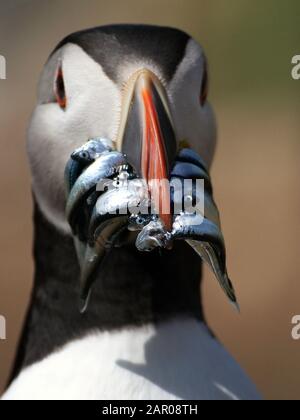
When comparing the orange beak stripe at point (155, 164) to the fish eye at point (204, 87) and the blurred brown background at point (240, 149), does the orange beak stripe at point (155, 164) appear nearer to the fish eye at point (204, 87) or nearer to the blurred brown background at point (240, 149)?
the fish eye at point (204, 87)

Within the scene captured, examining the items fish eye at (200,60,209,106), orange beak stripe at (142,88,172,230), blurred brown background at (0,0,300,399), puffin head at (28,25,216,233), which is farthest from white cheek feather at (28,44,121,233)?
blurred brown background at (0,0,300,399)

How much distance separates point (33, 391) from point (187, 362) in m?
0.30

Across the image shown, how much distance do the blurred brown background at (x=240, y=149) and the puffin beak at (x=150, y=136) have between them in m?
1.91

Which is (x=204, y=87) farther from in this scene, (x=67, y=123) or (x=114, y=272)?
(x=114, y=272)

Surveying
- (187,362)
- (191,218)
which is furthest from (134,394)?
(191,218)

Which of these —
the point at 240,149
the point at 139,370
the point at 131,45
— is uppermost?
the point at 131,45

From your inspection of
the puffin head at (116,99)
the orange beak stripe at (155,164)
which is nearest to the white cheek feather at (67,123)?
the puffin head at (116,99)

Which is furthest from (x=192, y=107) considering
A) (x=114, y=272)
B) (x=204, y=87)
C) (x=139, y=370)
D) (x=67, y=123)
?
(x=139, y=370)

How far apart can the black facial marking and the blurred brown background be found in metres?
1.78

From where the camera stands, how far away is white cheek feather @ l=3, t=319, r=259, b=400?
6.02 feet

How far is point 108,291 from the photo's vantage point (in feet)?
6.24

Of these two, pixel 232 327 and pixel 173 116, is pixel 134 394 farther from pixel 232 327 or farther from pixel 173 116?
pixel 232 327

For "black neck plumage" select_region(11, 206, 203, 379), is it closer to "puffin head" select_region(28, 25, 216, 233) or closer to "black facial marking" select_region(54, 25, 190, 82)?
"puffin head" select_region(28, 25, 216, 233)

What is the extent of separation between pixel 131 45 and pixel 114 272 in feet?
1.43
